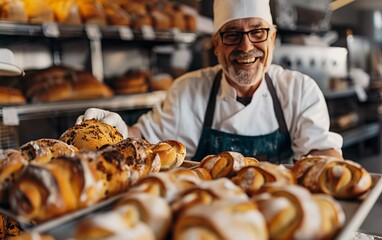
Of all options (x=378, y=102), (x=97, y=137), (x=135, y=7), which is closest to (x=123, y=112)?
(x=135, y=7)

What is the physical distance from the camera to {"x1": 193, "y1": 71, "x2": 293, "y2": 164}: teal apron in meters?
1.74

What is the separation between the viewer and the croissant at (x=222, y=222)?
53 centimetres

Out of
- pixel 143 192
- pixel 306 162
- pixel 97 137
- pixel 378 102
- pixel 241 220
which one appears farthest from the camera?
pixel 378 102

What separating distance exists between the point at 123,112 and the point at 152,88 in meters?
0.31

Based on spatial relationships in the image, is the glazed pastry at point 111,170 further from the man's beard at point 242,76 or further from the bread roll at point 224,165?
the man's beard at point 242,76

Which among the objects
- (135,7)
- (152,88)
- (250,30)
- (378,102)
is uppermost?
(135,7)

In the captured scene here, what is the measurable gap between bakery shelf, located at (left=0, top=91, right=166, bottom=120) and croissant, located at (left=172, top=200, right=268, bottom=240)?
5.80ft

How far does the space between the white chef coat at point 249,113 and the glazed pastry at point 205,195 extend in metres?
1.07

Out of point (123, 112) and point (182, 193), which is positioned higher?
point (182, 193)

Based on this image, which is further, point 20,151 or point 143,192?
point 20,151

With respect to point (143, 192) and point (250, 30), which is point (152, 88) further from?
point (143, 192)

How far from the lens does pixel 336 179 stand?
0.79 m

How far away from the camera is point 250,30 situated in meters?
1.67

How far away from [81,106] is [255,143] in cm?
118
